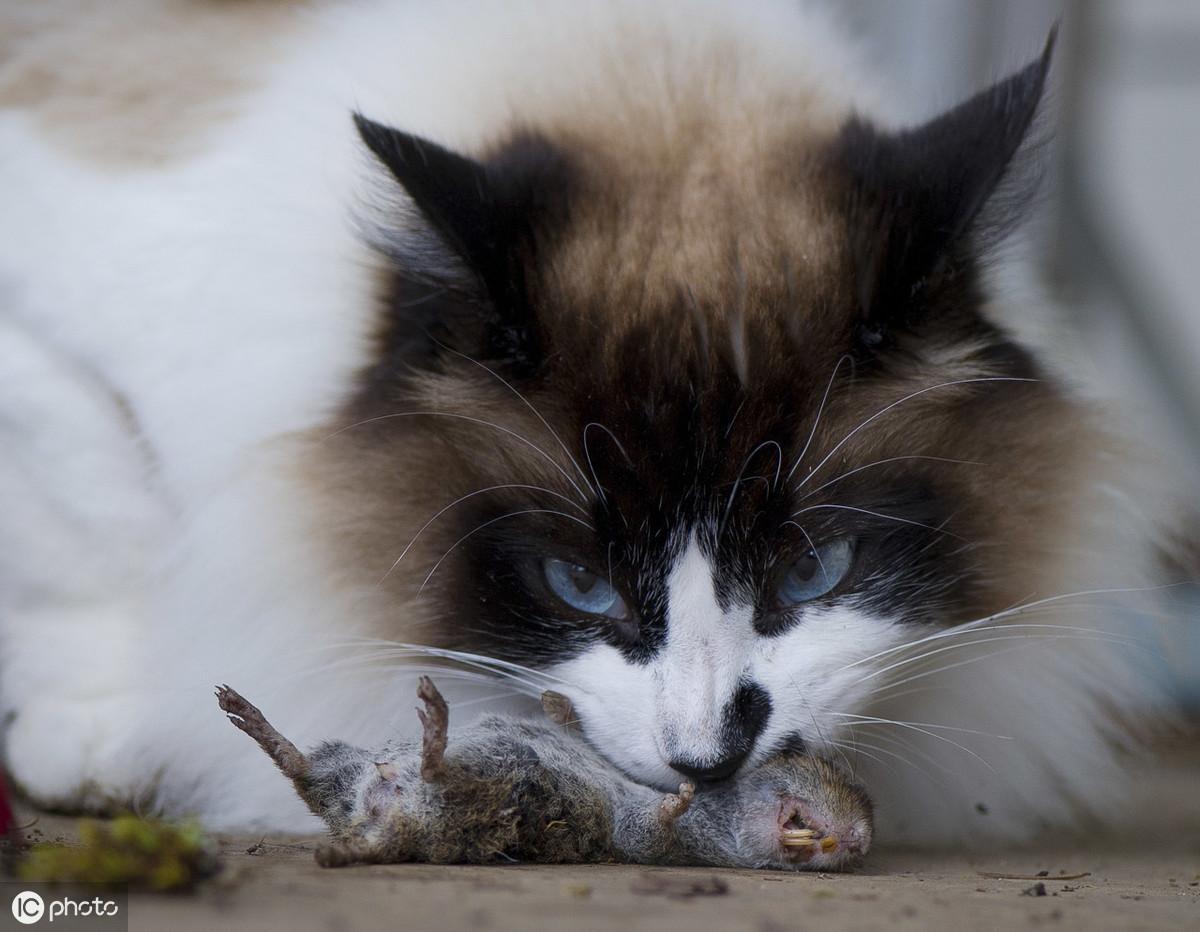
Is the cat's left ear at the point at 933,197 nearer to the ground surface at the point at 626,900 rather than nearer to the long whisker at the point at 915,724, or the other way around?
the long whisker at the point at 915,724

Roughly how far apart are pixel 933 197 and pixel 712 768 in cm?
81

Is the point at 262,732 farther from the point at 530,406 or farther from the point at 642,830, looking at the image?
the point at 530,406

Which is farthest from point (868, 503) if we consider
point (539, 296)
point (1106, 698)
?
point (1106, 698)

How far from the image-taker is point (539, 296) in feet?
5.73

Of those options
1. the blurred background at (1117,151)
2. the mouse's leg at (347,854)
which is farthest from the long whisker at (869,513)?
the blurred background at (1117,151)

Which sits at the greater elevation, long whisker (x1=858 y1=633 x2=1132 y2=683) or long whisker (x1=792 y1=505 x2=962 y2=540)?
long whisker (x1=792 y1=505 x2=962 y2=540)

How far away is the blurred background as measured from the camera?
3.00 m

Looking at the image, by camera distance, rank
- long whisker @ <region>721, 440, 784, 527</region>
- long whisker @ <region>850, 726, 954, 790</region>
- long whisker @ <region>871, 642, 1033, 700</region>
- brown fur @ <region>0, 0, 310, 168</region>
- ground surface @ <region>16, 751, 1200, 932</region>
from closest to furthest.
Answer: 1. ground surface @ <region>16, 751, 1200, 932</region>
2. long whisker @ <region>721, 440, 784, 527</region>
3. long whisker @ <region>871, 642, 1033, 700</region>
4. long whisker @ <region>850, 726, 954, 790</region>
5. brown fur @ <region>0, 0, 310, 168</region>

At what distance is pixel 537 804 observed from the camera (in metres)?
1.47

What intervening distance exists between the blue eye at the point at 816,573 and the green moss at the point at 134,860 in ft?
2.67

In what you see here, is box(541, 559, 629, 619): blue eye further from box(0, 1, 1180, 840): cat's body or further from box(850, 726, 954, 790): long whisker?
box(850, 726, 954, 790): long whisker

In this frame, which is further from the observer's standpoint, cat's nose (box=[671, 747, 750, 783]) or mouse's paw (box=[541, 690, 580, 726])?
mouse's paw (box=[541, 690, 580, 726])

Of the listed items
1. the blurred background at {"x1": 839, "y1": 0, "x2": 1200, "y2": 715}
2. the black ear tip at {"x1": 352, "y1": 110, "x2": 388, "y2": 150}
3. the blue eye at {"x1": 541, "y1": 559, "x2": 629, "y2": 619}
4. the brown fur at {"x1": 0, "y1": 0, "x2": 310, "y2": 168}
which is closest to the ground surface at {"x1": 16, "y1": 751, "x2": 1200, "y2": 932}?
the blue eye at {"x1": 541, "y1": 559, "x2": 629, "y2": 619}

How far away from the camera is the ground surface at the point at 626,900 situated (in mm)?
1040
